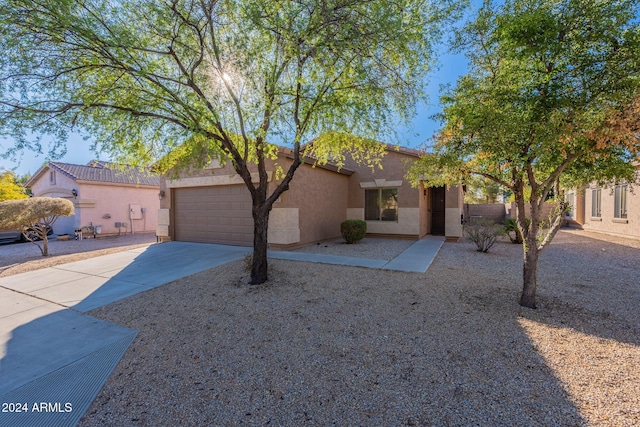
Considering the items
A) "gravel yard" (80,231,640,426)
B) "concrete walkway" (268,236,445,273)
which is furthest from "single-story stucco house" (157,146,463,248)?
"gravel yard" (80,231,640,426)

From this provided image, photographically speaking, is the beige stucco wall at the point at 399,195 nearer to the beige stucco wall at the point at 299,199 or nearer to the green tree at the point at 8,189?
the beige stucco wall at the point at 299,199

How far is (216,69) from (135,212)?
53.7ft

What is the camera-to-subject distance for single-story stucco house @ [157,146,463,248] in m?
10.4

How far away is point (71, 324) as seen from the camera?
4340 millimetres

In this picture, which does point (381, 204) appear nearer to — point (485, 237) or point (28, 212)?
point (485, 237)

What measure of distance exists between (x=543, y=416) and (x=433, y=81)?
19.3 ft

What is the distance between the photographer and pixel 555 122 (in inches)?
139

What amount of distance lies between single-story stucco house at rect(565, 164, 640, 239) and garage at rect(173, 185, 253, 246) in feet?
40.5

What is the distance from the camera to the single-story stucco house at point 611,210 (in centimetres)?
1280

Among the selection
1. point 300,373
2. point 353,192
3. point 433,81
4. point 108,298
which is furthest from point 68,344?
point 353,192

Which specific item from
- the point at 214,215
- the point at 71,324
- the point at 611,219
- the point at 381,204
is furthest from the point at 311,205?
the point at 611,219

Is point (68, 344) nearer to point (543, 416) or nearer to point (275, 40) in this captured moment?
point (543, 416)

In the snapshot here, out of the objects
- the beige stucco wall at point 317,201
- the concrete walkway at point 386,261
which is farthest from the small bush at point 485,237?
the beige stucco wall at point 317,201

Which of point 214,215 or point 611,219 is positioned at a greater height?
point 214,215
